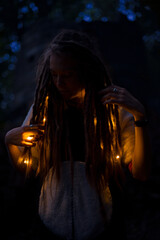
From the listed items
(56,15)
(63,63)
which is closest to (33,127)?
(63,63)

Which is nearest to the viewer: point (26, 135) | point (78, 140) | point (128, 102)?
point (128, 102)

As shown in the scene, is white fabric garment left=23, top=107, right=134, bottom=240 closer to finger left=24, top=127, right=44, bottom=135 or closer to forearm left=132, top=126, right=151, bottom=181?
forearm left=132, top=126, right=151, bottom=181

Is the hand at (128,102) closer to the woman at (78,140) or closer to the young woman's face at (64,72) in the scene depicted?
the woman at (78,140)

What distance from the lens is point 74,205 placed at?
4.33ft

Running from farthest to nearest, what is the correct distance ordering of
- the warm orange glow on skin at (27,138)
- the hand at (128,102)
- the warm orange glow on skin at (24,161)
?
the warm orange glow on skin at (24,161)
the warm orange glow on skin at (27,138)
the hand at (128,102)

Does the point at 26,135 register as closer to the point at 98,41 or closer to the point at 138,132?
the point at 138,132

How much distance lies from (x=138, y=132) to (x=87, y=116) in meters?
0.43

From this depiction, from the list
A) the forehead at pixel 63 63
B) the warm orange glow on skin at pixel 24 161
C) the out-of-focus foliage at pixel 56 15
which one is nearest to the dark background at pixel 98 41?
the out-of-focus foliage at pixel 56 15

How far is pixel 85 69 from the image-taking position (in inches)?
59.4

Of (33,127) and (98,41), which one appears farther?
(98,41)

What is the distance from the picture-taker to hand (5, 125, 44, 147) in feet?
4.65

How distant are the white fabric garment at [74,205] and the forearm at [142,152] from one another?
5.0 inches

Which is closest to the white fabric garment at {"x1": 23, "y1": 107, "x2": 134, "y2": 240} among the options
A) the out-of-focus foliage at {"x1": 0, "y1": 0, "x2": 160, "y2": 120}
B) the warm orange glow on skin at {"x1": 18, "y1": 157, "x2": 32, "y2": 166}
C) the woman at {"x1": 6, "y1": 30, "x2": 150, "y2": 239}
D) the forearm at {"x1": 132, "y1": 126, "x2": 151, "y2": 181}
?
the woman at {"x1": 6, "y1": 30, "x2": 150, "y2": 239}

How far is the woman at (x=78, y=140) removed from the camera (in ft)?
4.24
